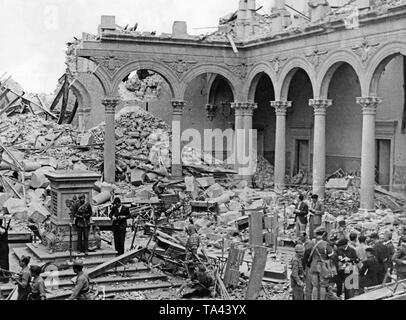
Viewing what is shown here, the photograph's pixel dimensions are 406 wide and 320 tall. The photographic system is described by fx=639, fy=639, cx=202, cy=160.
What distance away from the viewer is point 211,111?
32.5 m

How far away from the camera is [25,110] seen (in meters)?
34.4

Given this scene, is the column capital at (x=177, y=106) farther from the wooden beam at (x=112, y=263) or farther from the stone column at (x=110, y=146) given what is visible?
the wooden beam at (x=112, y=263)

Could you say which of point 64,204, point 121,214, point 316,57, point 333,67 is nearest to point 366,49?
point 333,67

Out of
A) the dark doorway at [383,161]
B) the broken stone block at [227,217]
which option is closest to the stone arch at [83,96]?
the broken stone block at [227,217]

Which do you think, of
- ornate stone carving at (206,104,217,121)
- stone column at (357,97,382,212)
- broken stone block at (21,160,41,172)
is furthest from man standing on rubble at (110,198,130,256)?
ornate stone carving at (206,104,217,121)

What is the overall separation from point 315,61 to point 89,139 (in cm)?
1024

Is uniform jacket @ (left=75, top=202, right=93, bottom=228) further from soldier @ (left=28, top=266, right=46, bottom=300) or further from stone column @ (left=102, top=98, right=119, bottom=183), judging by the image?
stone column @ (left=102, top=98, right=119, bottom=183)

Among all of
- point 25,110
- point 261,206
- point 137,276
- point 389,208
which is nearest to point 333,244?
point 137,276

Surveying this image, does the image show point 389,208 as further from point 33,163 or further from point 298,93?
point 33,163

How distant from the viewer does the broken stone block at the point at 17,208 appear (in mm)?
19516

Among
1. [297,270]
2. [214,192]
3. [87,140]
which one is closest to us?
[297,270]

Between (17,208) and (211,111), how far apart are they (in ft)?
47.6

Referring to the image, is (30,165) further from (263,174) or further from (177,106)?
(263,174)

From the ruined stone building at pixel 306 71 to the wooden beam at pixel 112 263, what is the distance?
10302 millimetres
